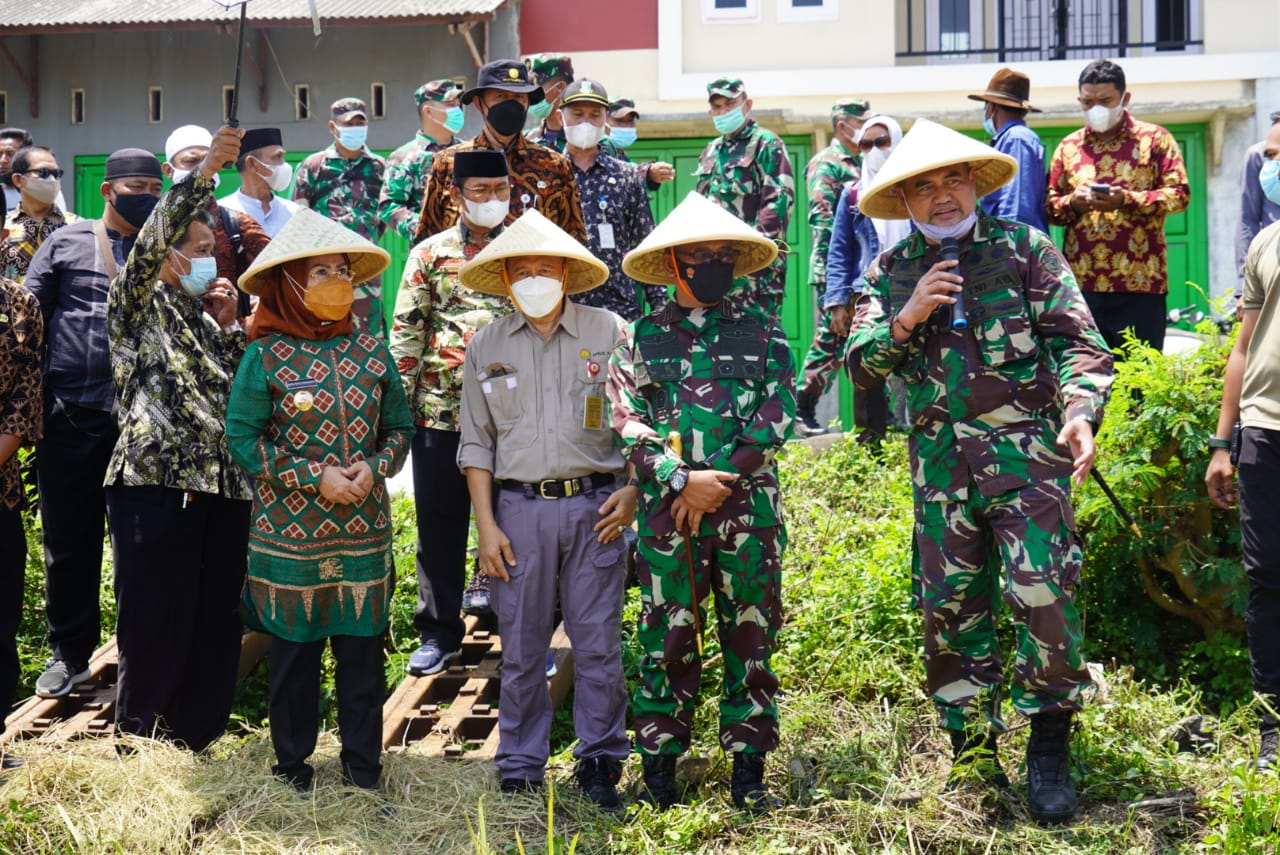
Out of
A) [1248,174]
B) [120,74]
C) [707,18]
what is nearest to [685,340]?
[1248,174]

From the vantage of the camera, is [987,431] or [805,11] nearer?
[987,431]

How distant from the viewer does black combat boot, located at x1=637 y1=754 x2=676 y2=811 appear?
522 cm

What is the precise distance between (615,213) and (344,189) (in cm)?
246

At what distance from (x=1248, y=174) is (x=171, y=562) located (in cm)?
627

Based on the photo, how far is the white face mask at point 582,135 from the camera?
25.4ft

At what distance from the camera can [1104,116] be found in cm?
824

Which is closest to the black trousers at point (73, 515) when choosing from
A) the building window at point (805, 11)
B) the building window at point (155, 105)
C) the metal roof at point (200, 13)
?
the metal roof at point (200, 13)

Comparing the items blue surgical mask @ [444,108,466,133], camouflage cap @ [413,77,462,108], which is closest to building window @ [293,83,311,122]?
camouflage cap @ [413,77,462,108]

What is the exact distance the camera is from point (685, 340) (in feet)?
17.3

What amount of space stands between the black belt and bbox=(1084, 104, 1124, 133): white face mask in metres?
4.45

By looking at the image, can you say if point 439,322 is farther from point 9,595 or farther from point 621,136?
point 621,136

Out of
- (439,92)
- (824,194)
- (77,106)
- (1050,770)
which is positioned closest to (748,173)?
(824,194)

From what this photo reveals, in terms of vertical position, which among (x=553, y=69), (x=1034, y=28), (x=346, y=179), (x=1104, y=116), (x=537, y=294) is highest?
(x=1034, y=28)

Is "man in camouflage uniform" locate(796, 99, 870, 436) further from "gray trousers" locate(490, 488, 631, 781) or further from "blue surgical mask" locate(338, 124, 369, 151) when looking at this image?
"gray trousers" locate(490, 488, 631, 781)
